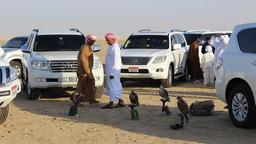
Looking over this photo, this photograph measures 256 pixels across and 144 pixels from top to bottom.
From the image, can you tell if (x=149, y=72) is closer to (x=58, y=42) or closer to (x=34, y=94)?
(x=58, y=42)

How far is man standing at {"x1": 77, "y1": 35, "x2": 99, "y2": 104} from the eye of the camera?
41.1 ft

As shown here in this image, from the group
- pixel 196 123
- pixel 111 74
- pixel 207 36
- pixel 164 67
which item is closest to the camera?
pixel 196 123

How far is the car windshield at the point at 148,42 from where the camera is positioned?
59.1 ft

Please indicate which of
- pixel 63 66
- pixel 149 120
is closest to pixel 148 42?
pixel 63 66

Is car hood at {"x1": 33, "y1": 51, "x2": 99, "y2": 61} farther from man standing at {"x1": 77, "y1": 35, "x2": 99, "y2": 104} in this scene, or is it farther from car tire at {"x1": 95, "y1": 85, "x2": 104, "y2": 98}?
man standing at {"x1": 77, "y1": 35, "x2": 99, "y2": 104}

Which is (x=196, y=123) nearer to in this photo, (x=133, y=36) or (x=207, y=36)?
(x=133, y=36)

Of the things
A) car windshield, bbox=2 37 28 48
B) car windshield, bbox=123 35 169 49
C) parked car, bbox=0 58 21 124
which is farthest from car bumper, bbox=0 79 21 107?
car windshield, bbox=2 37 28 48

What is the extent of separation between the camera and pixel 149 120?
10.8 meters

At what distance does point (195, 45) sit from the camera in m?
18.7

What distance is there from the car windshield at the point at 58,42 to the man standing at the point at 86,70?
2.56 m

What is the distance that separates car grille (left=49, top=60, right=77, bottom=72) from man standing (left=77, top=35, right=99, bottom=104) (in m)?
1.17

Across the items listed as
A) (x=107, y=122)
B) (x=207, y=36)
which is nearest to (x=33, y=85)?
(x=107, y=122)

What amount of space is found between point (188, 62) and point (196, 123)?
30.2 ft

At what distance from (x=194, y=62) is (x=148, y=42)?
182cm
